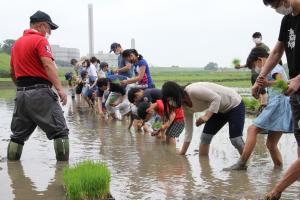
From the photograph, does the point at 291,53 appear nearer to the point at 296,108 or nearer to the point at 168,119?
the point at 296,108

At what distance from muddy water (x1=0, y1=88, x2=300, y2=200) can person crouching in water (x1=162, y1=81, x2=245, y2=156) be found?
40 centimetres

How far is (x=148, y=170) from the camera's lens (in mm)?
6039

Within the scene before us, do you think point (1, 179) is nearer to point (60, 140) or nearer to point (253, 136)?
point (60, 140)

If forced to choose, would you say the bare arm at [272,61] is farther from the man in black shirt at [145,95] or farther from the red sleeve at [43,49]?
the man in black shirt at [145,95]

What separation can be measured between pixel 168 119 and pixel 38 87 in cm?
226

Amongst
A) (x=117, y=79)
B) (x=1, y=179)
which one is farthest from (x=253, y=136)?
(x=117, y=79)

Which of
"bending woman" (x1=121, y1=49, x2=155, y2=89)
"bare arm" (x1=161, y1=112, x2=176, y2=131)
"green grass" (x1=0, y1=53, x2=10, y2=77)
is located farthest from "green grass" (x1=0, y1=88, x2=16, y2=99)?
"green grass" (x1=0, y1=53, x2=10, y2=77)

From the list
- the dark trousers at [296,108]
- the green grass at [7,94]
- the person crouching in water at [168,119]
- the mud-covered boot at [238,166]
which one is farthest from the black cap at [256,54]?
the green grass at [7,94]

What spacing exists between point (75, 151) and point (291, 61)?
14.0ft

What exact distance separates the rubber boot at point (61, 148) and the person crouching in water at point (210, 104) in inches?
52.4

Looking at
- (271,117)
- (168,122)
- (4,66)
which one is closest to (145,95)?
(168,122)

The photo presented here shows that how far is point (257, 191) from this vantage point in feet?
16.0

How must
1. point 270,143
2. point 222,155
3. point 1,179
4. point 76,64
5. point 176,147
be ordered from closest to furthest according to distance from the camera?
point 1,179, point 270,143, point 222,155, point 176,147, point 76,64

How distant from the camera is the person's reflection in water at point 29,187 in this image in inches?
186
